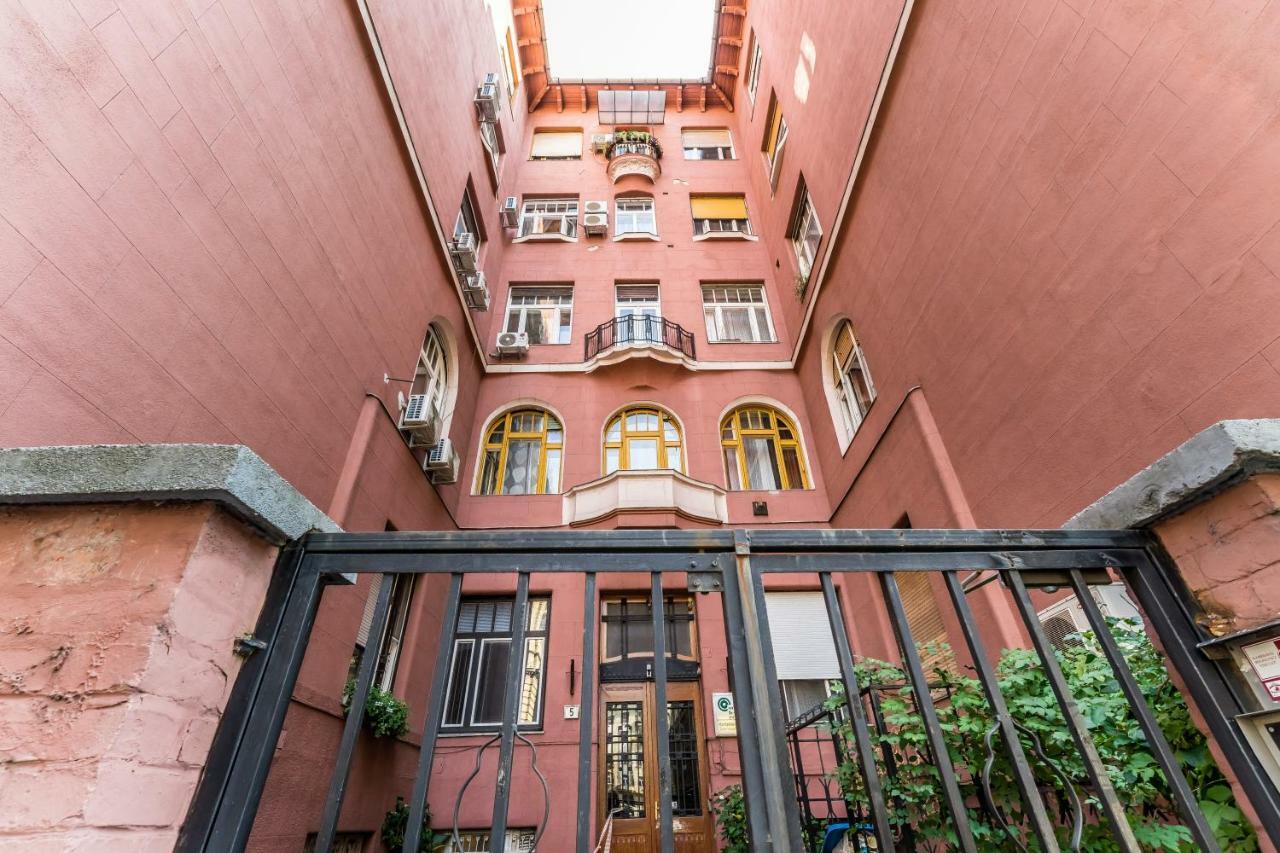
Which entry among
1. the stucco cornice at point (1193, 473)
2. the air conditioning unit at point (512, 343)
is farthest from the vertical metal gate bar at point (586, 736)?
the air conditioning unit at point (512, 343)

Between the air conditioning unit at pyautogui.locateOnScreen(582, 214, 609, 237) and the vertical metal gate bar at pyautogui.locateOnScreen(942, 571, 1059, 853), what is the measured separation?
→ 14356mm

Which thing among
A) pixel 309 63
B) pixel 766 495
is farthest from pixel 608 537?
pixel 766 495

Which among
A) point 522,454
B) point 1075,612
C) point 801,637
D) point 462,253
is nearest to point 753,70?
point 462,253

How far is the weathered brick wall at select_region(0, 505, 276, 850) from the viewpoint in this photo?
1.29 m

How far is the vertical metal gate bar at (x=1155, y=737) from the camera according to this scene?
1.66 meters

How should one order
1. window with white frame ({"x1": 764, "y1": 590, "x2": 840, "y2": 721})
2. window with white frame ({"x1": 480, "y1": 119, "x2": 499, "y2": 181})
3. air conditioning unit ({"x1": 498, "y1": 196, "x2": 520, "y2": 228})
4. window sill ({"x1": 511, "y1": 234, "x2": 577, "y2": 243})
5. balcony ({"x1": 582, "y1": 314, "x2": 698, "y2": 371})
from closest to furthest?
window with white frame ({"x1": 764, "y1": 590, "x2": 840, "y2": 721}) → balcony ({"x1": 582, "y1": 314, "x2": 698, "y2": 371}) → window with white frame ({"x1": 480, "y1": 119, "x2": 499, "y2": 181}) → air conditioning unit ({"x1": 498, "y1": 196, "x2": 520, "y2": 228}) → window sill ({"x1": 511, "y1": 234, "x2": 577, "y2": 243})

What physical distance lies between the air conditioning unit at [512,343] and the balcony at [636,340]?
138 cm

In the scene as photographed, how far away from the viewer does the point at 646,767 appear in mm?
8695

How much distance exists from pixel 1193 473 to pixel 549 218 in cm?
1562

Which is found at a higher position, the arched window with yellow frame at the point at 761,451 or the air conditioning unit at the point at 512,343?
the air conditioning unit at the point at 512,343

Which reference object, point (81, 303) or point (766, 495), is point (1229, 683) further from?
point (766, 495)

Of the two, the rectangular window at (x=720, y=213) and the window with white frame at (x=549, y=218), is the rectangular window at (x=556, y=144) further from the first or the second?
the rectangular window at (x=720, y=213)

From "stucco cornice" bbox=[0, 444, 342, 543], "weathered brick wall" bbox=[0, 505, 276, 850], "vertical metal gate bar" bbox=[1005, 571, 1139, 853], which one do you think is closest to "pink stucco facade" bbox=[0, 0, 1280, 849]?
"stucco cornice" bbox=[0, 444, 342, 543]

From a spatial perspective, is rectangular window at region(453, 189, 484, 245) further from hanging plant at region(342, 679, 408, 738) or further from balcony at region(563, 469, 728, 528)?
hanging plant at region(342, 679, 408, 738)
